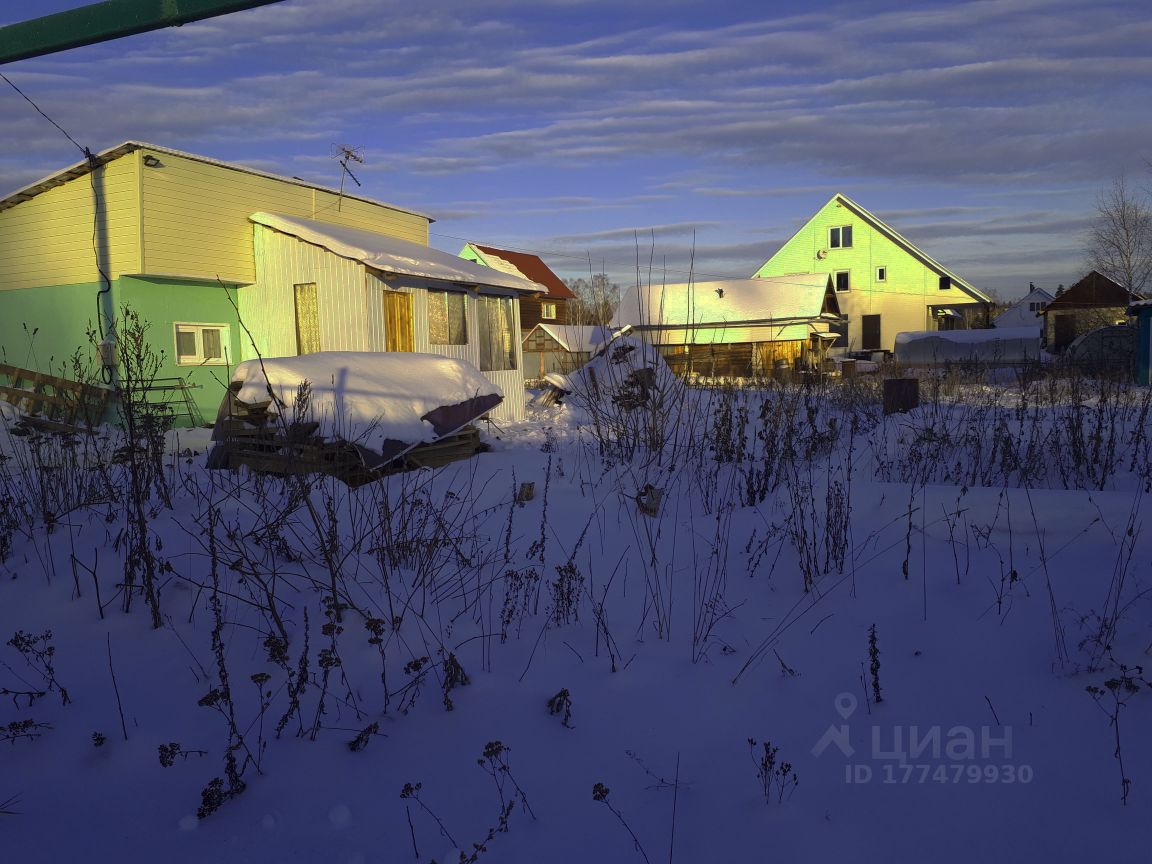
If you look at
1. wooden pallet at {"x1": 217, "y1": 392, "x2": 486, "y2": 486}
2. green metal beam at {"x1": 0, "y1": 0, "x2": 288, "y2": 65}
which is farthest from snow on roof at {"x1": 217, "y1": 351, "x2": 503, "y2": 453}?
green metal beam at {"x1": 0, "y1": 0, "x2": 288, "y2": 65}

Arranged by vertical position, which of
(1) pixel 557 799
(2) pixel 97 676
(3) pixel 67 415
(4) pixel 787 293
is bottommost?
(1) pixel 557 799

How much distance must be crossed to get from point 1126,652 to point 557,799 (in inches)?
86.7

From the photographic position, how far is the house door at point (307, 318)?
13.0m

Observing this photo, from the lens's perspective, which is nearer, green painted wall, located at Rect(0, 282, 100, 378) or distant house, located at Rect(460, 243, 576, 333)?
green painted wall, located at Rect(0, 282, 100, 378)

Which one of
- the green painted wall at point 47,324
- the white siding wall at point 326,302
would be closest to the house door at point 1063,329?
the white siding wall at point 326,302

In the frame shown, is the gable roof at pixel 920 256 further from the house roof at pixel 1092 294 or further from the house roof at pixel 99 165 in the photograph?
the house roof at pixel 99 165

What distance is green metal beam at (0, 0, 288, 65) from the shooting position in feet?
8.79

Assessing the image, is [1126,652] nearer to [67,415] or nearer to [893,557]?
[893,557]

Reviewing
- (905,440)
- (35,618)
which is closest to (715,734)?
(35,618)

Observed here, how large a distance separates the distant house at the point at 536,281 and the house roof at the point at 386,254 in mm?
21860

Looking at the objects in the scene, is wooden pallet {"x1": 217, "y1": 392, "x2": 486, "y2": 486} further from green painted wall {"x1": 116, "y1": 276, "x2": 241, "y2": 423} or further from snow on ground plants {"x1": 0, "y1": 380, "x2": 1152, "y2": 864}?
green painted wall {"x1": 116, "y1": 276, "x2": 241, "y2": 423}

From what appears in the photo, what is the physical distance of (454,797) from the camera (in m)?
2.15

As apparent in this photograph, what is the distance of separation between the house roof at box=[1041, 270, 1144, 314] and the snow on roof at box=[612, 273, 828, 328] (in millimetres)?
14221

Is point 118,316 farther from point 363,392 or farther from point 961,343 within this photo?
point 961,343
